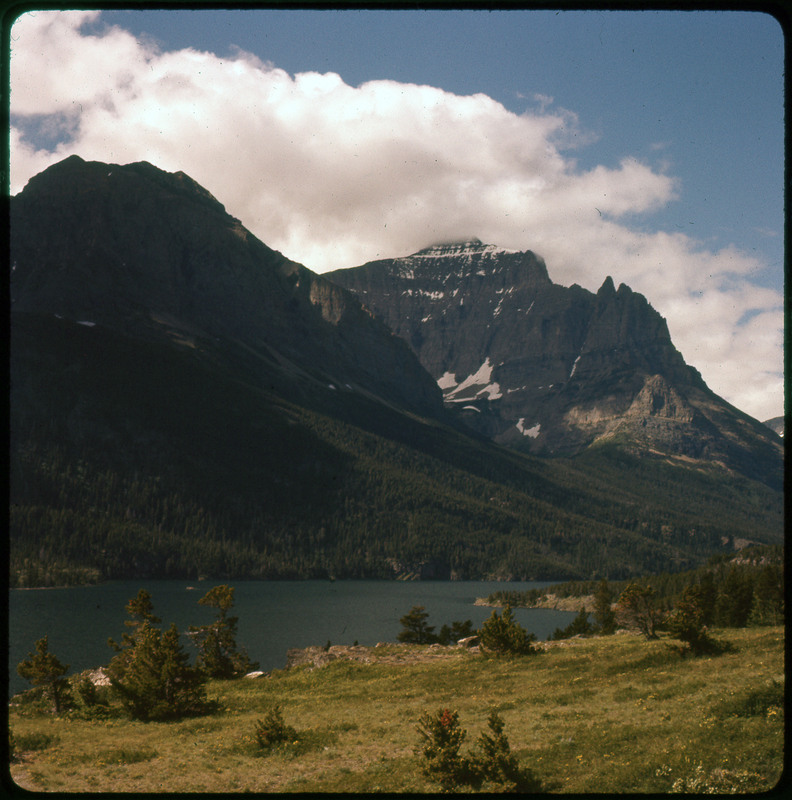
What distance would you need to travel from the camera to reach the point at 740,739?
21.9 metres

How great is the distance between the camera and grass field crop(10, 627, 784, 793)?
832 inches

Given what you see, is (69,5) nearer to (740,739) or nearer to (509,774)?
(509,774)

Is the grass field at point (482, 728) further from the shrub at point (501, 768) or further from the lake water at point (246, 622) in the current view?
the lake water at point (246, 622)

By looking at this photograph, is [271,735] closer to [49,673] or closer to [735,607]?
[49,673]

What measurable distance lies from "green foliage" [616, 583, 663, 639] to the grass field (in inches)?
565

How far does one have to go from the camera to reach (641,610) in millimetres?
58781

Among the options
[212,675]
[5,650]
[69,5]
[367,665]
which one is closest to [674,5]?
[69,5]

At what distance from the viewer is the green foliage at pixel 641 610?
189ft

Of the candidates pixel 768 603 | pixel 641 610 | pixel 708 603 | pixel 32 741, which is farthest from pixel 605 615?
pixel 32 741

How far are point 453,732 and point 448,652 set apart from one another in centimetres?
3918

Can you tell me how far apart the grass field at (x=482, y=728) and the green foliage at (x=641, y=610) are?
14347 mm

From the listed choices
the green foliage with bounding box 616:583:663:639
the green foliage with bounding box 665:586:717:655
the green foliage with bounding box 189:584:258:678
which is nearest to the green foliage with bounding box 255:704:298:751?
the green foliage with bounding box 665:586:717:655

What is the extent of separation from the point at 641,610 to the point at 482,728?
115ft

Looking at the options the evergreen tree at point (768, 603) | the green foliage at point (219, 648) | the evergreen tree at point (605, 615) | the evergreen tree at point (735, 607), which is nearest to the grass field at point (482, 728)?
the green foliage at point (219, 648)
